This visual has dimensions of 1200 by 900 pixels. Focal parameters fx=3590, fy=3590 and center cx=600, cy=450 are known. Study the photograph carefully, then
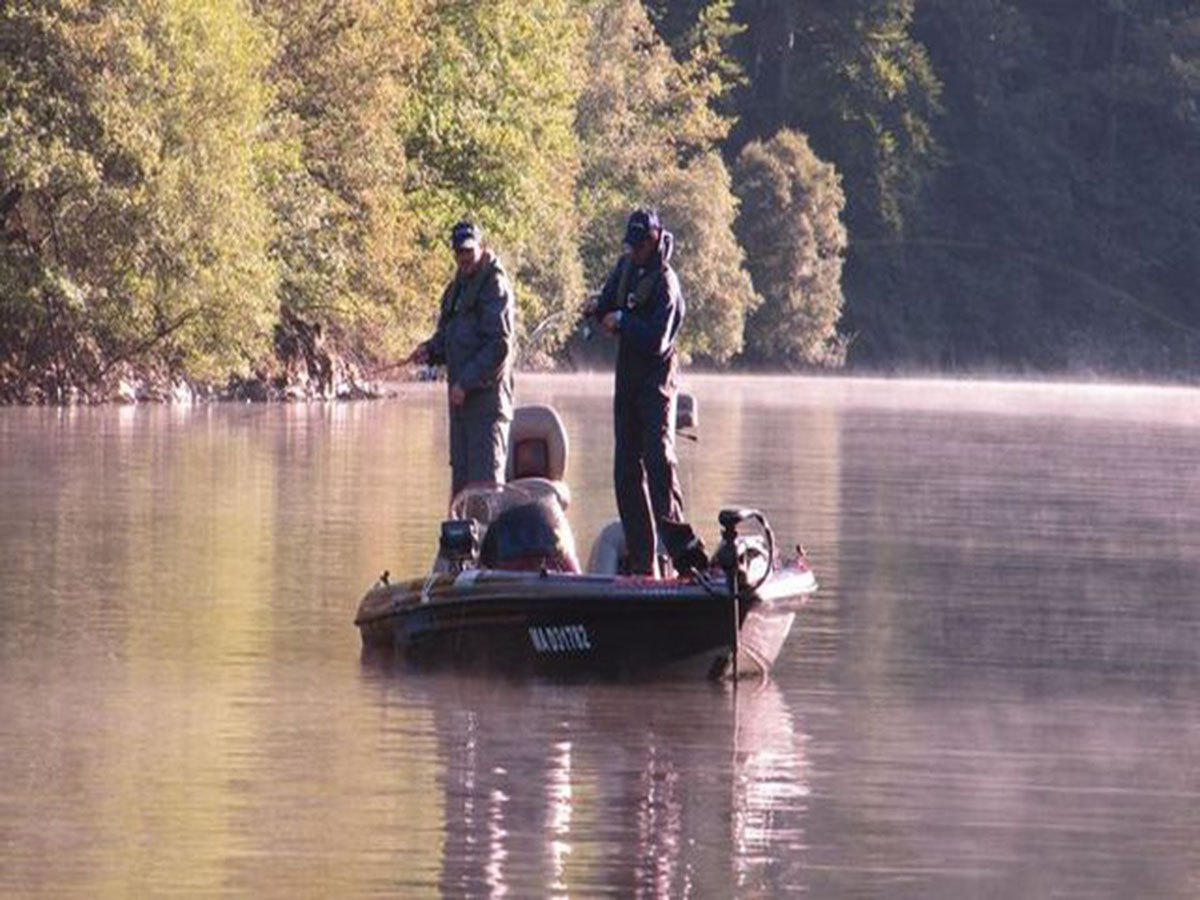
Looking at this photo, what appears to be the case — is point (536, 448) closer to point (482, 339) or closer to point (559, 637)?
point (482, 339)

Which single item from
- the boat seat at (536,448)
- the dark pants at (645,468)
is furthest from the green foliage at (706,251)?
the dark pants at (645,468)

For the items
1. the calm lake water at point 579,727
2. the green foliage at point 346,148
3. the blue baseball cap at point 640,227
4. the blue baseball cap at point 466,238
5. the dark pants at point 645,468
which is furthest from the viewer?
the green foliage at point 346,148

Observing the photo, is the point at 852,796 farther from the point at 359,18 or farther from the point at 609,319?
the point at 359,18

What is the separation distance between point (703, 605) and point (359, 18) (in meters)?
42.8

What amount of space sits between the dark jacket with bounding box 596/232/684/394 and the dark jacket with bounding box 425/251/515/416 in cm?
138

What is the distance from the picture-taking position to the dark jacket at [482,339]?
19562 mm

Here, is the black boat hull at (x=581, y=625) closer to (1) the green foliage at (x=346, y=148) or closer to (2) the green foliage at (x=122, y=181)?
(2) the green foliage at (x=122, y=181)

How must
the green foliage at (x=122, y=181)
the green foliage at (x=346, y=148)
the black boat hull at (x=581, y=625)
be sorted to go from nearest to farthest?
the black boat hull at (x=581, y=625)
the green foliage at (x=122, y=181)
the green foliage at (x=346, y=148)

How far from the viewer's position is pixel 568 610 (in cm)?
1723

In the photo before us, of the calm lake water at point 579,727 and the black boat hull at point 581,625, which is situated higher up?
the black boat hull at point 581,625

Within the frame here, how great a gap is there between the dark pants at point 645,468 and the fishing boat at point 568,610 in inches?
8.6

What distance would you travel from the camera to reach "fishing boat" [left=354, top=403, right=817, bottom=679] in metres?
17.2

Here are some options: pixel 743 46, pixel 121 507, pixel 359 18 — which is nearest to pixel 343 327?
pixel 359 18

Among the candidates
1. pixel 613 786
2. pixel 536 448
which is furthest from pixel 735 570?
Result: pixel 613 786
